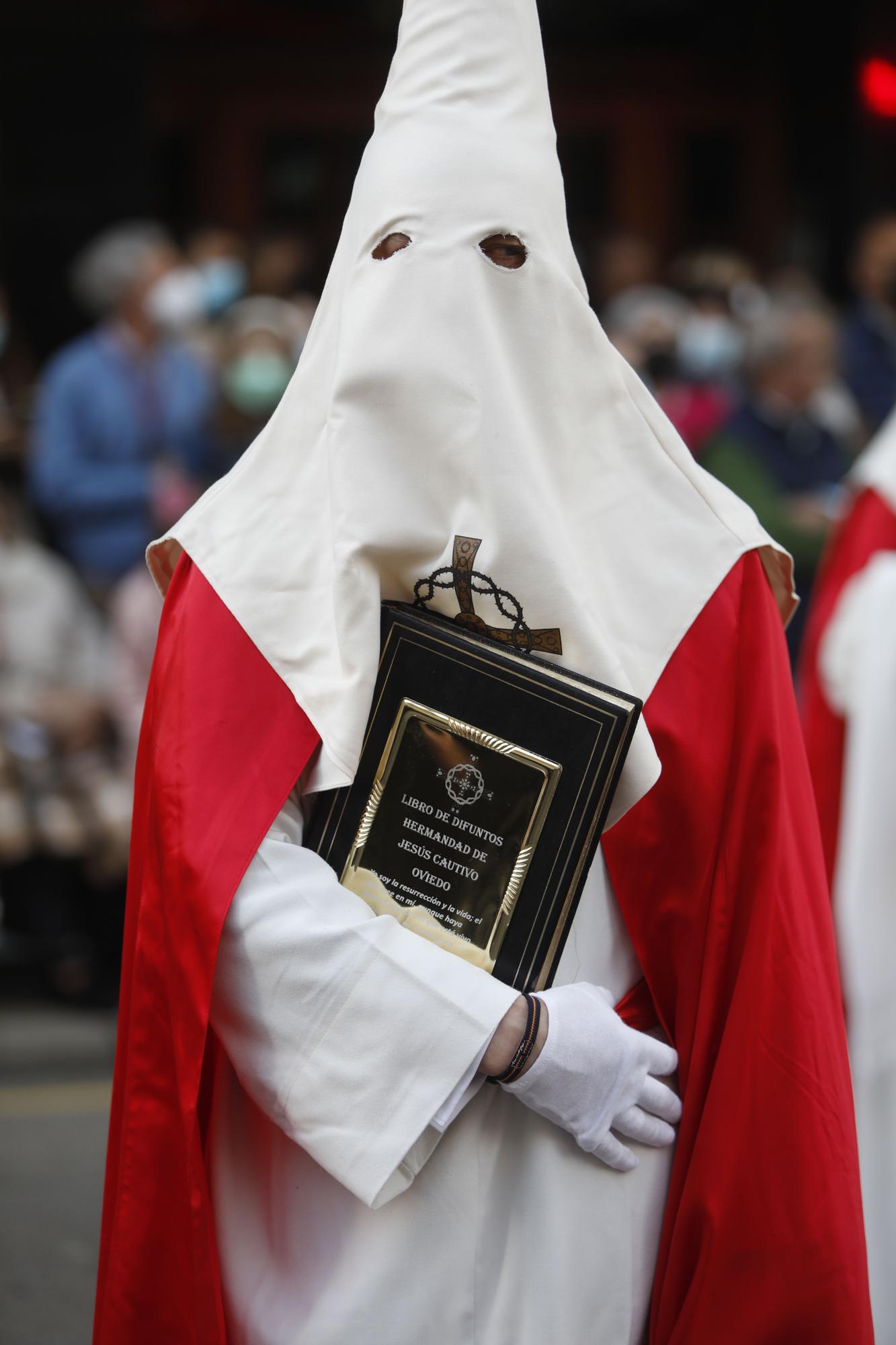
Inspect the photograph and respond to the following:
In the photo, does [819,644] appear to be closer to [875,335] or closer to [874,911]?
[874,911]

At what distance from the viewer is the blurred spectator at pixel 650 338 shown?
6.66 metres

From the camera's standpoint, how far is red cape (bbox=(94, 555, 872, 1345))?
218 centimetres

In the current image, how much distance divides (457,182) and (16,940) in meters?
4.44

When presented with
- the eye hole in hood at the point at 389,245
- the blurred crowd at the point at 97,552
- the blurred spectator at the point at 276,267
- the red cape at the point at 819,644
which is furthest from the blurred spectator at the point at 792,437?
the eye hole in hood at the point at 389,245

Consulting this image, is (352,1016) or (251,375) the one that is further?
(251,375)

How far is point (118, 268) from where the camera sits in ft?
21.7

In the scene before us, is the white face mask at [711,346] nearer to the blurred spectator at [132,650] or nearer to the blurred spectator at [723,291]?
the blurred spectator at [723,291]

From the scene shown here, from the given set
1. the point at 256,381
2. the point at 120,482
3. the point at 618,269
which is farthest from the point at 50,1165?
the point at 618,269

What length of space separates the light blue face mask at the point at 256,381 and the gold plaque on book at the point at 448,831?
4212mm

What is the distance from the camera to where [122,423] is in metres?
6.40

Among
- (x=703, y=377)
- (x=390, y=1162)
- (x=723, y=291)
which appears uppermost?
(x=723, y=291)

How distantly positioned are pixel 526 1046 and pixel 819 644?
2.69 m

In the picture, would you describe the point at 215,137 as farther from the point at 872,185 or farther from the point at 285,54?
the point at 872,185

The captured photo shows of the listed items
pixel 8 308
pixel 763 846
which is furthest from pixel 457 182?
pixel 8 308
